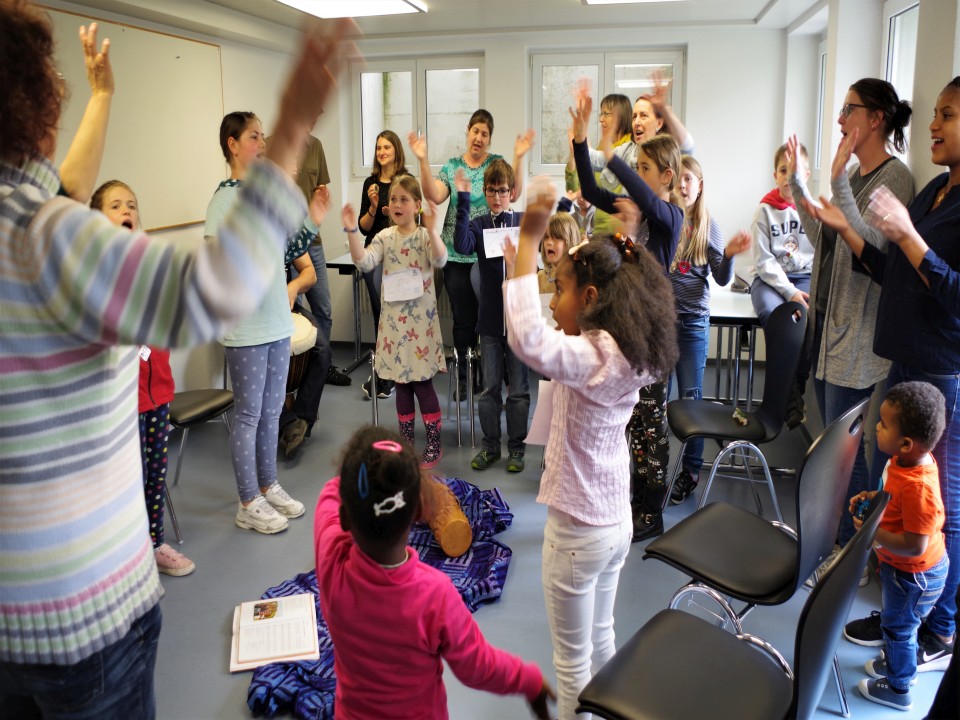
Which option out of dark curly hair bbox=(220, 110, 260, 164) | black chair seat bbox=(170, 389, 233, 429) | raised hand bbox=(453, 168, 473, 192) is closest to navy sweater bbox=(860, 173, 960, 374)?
raised hand bbox=(453, 168, 473, 192)

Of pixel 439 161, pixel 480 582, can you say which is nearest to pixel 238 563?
pixel 480 582

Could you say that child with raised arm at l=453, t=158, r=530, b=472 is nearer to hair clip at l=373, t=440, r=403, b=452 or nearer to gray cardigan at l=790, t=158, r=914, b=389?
gray cardigan at l=790, t=158, r=914, b=389

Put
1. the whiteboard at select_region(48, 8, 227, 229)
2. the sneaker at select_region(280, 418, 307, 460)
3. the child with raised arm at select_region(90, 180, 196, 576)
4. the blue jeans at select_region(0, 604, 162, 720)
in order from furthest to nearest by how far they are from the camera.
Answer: the sneaker at select_region(280, 418, 307, 460) < the whiteboard at select_region(48, 8, 227, 229) < the child with raised arm at select_region(90, 180, 196, 576) < the blue jeans at select_region(0, 604, 162, 720)

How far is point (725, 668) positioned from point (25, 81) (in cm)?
166

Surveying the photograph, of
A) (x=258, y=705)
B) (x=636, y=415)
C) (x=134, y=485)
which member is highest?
(x=134, y=485)

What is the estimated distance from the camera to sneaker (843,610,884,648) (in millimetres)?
2482

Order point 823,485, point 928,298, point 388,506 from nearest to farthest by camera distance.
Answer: point 388,506
point 823,485
point 928,298

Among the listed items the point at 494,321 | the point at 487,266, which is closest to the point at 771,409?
the point at 494,321

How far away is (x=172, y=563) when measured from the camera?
2.99 metres

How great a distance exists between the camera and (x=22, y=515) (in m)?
0.96

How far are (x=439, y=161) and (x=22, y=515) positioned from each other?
19.2 ft

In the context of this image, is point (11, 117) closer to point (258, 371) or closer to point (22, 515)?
point (22, 515)

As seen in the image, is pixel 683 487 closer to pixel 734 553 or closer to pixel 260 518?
pixel 734 553

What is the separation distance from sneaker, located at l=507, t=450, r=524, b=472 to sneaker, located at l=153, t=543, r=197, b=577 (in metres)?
1.58
